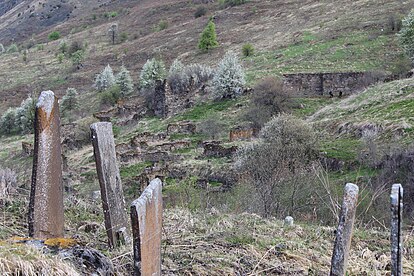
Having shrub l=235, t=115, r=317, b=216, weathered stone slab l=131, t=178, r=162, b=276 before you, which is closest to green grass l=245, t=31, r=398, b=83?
shrub l=235, t=115, r=317, b=216

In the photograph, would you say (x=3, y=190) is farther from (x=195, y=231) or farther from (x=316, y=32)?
(x=316, y=32)

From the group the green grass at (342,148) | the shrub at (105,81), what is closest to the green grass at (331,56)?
the green grass at (342,148)

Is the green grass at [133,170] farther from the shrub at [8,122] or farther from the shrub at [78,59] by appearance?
the shrub at [78,59]

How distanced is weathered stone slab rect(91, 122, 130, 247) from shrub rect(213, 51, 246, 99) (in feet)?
88.0

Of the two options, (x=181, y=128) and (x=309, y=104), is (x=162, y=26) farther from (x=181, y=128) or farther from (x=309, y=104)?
(x=309, y=104)

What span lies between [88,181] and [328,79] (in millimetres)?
16033

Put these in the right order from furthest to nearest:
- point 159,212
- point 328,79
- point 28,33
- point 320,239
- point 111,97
A: point 28,33, point 111,97, point 328,79, point 320,239, point 159,212

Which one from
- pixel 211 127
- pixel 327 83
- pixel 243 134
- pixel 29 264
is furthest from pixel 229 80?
pixel 29 264

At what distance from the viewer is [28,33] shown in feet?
328

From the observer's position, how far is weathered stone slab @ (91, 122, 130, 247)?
4555mm

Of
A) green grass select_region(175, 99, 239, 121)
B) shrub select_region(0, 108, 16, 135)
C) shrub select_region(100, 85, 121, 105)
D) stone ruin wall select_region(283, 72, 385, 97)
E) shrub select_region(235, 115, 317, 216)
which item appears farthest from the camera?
shrub select_region(100, 85, 121, 105)

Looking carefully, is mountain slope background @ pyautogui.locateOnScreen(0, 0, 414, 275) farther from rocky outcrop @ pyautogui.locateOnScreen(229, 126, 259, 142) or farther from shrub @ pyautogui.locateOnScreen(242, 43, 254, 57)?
rocky outcrop @ pyautogui.locateOnScreen(229, 126, 259, 142)

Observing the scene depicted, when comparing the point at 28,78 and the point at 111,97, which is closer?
the point at 111,97

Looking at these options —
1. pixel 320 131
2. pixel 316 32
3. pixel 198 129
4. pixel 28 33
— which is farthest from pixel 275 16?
pixel 28 33
